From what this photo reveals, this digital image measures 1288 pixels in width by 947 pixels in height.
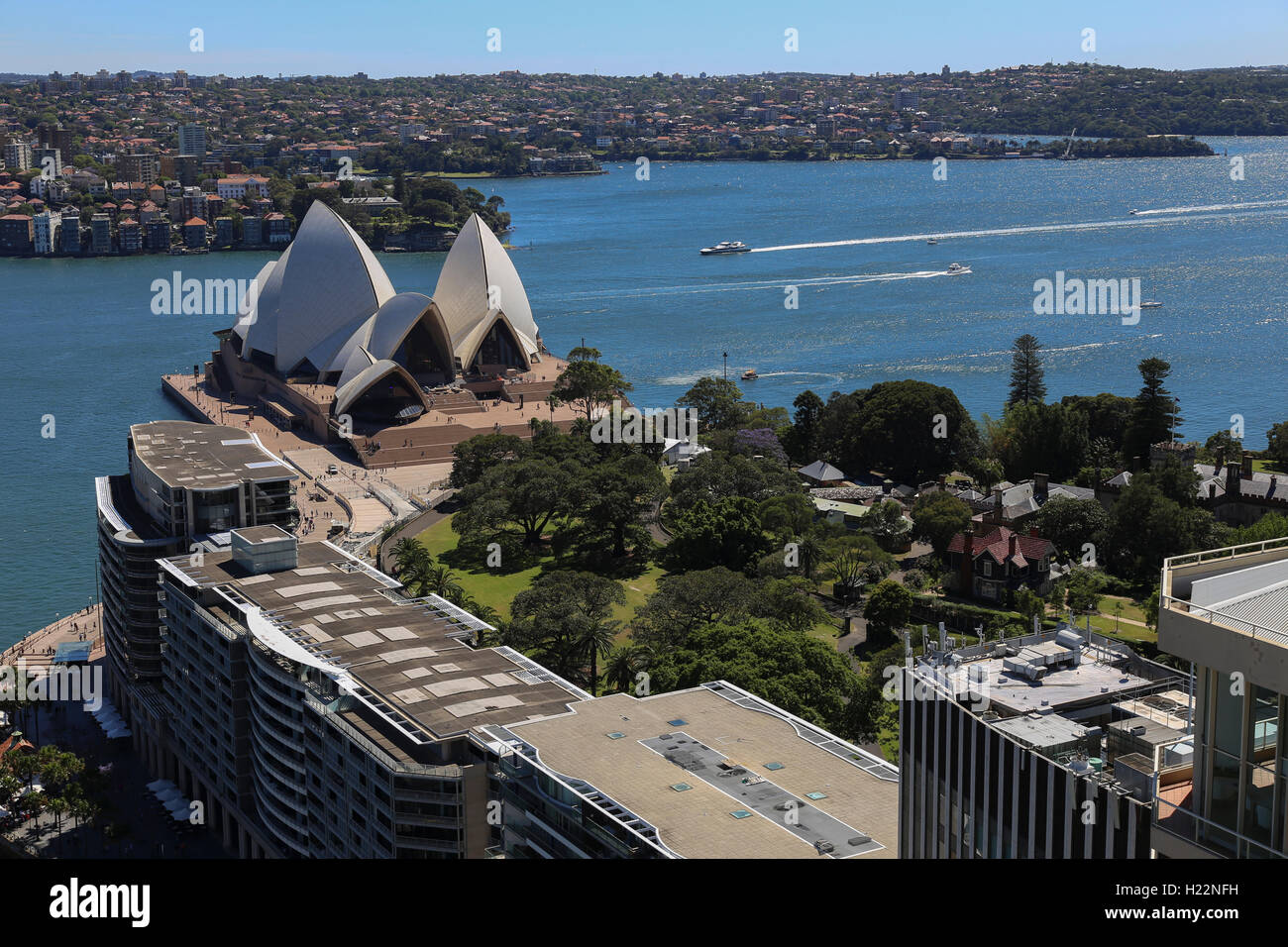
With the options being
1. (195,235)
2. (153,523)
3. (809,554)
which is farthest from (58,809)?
(195,235)

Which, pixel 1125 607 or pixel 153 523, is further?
pixel 1125 607

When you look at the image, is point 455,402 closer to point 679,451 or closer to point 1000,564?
point 679,451

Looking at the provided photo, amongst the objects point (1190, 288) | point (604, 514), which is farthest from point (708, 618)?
point (1190, 288)

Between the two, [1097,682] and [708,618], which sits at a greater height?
[1097,682]

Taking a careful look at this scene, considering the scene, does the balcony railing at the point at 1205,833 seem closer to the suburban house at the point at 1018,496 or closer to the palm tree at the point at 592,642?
the palm tree at the point at 592,642
